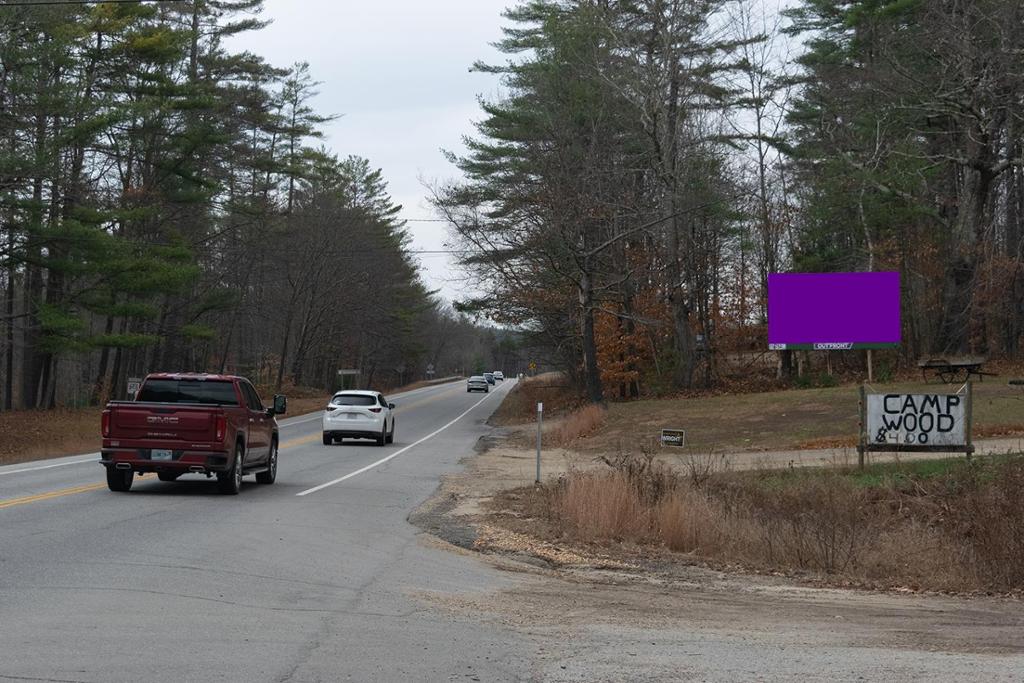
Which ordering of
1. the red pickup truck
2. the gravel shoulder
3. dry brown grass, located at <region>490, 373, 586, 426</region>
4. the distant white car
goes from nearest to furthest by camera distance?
Answer: the gravel shoulder < the red pickup truck < the distant white car < dry brown grass, located at <region>490, 373, 586, 426</region>

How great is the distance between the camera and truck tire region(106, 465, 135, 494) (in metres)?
18.2

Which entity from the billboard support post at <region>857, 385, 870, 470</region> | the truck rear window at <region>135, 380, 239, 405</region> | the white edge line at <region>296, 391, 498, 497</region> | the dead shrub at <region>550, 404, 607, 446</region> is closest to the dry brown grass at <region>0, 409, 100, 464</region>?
the white edge line at <region>296, 391, 498, 497</region>

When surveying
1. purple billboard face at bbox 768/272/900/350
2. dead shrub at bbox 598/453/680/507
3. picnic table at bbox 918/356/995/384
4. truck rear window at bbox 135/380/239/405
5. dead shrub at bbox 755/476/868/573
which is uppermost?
purple billboard face at bbox 768/272/900/350

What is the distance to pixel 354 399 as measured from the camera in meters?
34.4

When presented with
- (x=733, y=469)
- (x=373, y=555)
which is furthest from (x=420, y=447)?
(x=373, y=555)

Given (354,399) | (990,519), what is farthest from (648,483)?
(354,399)

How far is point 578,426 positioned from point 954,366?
11.8m

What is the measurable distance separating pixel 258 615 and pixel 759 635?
12.7 ft

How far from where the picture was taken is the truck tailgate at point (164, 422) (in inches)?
687

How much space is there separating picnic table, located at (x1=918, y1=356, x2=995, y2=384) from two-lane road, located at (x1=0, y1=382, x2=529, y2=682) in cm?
2030

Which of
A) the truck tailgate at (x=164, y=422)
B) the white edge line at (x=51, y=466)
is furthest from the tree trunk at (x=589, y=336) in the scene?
the truck tailgate at (x=164, y=422)

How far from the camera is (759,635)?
8500 mm

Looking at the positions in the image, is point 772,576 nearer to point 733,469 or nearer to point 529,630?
point 529,630

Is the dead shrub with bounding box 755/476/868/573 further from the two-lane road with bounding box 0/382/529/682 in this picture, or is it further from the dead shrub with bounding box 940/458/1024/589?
the two-lane road with bounding box 0/382/529/682
